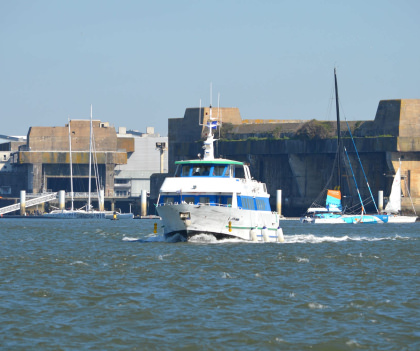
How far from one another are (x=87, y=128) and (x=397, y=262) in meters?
148

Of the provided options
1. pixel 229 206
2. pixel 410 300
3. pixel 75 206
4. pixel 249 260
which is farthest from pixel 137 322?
pixel 75 206

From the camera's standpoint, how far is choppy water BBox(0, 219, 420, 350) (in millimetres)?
26125

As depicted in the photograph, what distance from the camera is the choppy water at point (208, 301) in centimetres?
2612

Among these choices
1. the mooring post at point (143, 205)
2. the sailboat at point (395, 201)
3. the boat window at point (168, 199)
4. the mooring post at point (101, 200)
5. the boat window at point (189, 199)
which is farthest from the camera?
the mooring post at point (101, 200)

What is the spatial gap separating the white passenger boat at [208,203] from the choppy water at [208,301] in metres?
4.69

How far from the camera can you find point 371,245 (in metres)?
65.2

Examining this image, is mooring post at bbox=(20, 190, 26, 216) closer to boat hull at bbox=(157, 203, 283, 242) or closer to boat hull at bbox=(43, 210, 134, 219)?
boat hull at bbox=(43, 210, 134, 219)

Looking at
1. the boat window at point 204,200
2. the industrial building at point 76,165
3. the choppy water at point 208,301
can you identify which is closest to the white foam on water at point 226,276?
the choppy water at point 208,301

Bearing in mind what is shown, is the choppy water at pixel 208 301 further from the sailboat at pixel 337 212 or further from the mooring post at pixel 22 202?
the mooring post at pixel 22 202

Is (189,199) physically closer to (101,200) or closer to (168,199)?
(168,199)

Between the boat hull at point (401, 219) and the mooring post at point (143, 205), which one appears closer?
the boat hull at point (401, 219)

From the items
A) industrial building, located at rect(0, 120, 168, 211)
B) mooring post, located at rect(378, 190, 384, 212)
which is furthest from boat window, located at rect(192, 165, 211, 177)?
industrial building, located at rect(0, 120, 168, 211)

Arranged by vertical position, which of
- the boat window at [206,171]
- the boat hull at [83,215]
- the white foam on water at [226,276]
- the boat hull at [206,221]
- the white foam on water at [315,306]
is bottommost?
the white foam on water at [315,306]

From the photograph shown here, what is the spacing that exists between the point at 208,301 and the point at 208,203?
26183 millimetres
